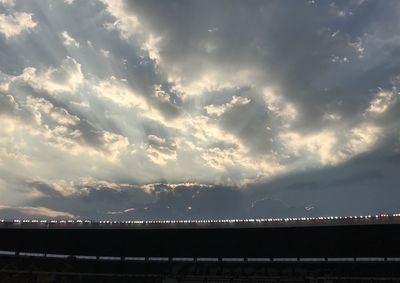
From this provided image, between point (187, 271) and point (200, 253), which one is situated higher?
point (200, 253)

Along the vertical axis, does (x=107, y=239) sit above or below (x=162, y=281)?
above

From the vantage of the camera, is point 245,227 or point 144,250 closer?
point 245,227

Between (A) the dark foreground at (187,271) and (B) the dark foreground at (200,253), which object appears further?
(A) the dark foreground at (187,271)

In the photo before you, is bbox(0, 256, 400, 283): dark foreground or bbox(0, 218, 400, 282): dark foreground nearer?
bbox(0, 218, 400, 282): dark foreground

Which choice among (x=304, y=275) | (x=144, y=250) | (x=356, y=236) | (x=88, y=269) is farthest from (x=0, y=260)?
(x=356, y=236)

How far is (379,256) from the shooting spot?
67625mm

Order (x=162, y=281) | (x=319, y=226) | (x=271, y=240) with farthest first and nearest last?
(x=162, y=281), (x=271, y=240), (x=319, y=226)

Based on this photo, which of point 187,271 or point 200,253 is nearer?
point 187,271

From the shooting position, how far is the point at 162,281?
229 feet

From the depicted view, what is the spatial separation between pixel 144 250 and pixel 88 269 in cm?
1054

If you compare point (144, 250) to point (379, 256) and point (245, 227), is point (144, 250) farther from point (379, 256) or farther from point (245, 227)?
point (379, 256)

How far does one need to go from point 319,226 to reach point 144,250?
1258 inches

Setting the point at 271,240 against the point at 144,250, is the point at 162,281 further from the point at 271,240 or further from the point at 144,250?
the point at 271,240

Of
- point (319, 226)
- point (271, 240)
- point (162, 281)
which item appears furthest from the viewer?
point (162, 281)
